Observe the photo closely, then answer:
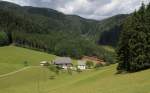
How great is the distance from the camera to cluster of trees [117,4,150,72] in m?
51.6

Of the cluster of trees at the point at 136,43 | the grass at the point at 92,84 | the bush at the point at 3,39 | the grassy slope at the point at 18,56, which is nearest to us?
the grass at the point at 92,84

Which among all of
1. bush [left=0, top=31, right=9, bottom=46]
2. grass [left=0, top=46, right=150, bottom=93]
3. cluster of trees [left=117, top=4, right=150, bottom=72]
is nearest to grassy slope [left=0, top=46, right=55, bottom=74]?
bush [left=0, top=31, right=9, bottom=46]

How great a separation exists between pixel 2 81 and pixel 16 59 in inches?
2995

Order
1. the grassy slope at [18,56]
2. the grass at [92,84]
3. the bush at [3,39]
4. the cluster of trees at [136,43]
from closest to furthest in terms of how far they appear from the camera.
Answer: the grass at [92,84]
the cluster of trees at [136,43]
the grassy slope at [18,56]
the bush at [3,39]

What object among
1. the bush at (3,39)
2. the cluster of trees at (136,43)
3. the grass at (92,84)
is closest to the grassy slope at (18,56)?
the bush at (3,39)

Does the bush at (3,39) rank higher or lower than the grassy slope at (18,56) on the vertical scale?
higher

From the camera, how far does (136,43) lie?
52.8 m

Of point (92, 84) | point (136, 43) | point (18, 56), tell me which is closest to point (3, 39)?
point (18, 56)

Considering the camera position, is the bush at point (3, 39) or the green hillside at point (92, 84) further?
the bush at point (3, 39)

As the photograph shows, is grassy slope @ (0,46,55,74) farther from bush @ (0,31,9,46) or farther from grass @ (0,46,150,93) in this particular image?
grass @ (0,46,150,93)

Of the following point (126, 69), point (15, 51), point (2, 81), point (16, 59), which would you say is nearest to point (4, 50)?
point (15, 51)

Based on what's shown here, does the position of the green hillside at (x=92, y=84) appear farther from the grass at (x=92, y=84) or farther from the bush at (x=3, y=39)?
the bush at (x=3, y=39)

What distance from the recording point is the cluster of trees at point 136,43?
51.6m

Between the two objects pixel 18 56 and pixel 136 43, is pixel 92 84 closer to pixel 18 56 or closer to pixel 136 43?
pixel 136 43
